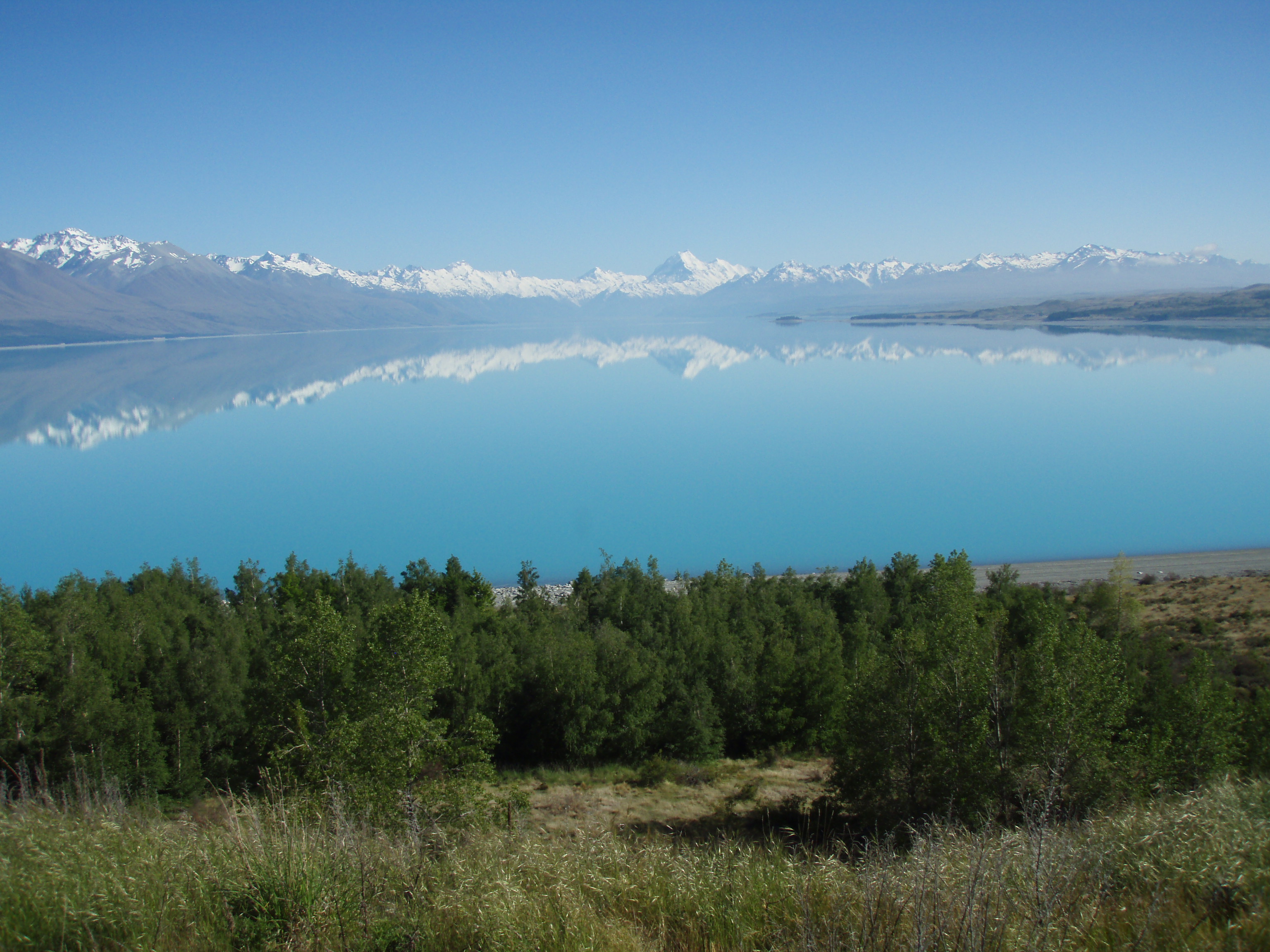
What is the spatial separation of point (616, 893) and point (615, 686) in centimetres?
1431

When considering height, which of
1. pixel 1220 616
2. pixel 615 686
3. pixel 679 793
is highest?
pixel 615 686

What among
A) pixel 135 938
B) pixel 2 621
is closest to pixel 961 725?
pixel 135 938

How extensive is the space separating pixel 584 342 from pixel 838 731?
18148 centimetres

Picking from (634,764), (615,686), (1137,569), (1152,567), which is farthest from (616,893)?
(1152,567)

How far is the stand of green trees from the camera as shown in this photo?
897 centimetres

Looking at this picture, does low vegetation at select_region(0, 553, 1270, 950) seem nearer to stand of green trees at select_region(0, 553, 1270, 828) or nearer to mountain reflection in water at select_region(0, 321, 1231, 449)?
stand of green trees at select_region(0, 553, 1270, 828)

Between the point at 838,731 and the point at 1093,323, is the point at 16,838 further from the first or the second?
the point at 1093,323

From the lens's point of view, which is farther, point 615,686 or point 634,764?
point 615,686

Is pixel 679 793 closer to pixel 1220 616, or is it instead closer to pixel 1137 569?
pixel 1220 616

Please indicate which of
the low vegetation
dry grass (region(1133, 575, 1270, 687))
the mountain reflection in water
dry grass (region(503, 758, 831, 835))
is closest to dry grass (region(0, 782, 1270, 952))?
the low vegetation

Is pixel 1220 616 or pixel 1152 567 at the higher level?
pixel 1152 567

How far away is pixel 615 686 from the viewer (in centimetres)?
1767

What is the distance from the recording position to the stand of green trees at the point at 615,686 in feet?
29.4

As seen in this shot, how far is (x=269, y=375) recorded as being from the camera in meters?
112
